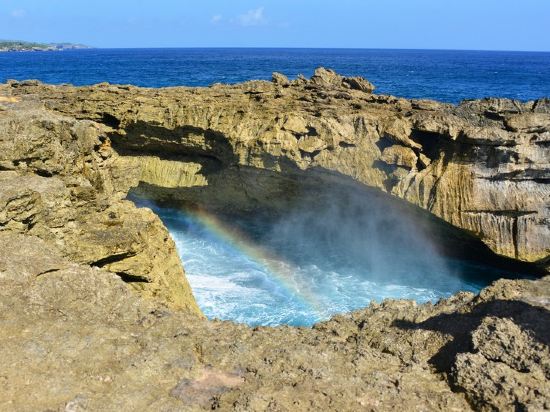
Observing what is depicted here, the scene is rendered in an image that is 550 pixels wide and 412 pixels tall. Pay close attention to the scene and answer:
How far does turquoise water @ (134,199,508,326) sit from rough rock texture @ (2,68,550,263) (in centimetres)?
242

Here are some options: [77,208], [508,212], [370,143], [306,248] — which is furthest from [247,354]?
[306,248]

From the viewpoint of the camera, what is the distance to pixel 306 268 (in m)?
20.2

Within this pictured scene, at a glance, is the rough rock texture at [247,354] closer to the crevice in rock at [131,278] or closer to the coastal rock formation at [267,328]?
the coastal rock formation at [267,328]

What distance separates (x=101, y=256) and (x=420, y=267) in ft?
46.3

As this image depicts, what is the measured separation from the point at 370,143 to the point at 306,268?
226 inches

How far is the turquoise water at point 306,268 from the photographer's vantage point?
665 inches

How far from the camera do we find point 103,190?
12.0 metres

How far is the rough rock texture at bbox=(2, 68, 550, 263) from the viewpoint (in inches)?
657

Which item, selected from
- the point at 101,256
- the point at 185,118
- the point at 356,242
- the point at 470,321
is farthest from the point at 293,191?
the point at 470,321

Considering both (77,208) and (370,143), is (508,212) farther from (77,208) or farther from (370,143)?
(77,208)

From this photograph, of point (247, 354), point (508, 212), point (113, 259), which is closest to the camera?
point (247, 354)

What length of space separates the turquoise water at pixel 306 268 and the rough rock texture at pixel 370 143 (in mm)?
2415

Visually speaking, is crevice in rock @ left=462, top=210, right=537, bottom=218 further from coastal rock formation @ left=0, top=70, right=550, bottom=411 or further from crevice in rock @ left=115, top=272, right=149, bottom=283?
crevice in rock @ left=115, top=272, right=149, bottom=283

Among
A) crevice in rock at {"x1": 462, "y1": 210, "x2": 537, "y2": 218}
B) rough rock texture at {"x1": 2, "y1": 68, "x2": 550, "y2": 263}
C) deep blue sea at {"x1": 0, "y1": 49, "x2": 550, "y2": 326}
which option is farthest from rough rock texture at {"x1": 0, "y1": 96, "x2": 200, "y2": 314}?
crevice in rock at {"x1": 462, "y1": 210, "x2": 537, "y2": 218}
